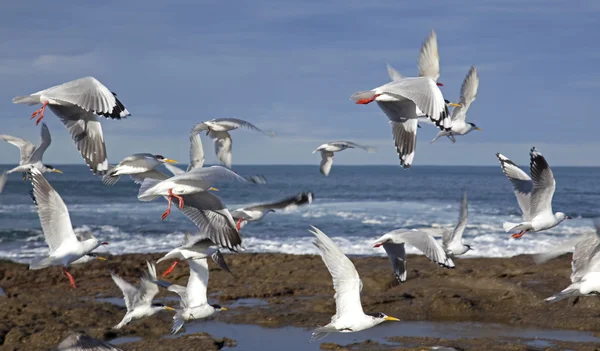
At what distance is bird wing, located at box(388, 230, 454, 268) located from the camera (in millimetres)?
9141

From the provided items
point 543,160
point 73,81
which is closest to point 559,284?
point 543,160

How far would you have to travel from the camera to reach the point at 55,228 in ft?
28.2

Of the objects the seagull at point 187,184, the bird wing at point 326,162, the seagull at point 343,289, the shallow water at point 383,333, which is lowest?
the shallow water at point 383,333

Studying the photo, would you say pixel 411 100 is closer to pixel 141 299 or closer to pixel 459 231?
pixel 459 231

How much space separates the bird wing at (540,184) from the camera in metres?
9.48

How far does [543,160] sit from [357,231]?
1754 cm

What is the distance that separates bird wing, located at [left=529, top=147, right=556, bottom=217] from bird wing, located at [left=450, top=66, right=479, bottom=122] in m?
2.24

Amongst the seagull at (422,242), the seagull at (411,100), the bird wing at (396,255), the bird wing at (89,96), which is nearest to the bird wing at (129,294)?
the bird wing at (89,96)

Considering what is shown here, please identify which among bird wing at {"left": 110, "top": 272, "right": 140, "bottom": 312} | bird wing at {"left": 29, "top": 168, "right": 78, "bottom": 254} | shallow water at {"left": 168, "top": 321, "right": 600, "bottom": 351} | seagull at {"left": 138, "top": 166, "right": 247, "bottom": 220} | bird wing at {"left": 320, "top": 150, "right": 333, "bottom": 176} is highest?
bird wing at {"left": 320, "top": 150, "right": 333, "bottom": 176}

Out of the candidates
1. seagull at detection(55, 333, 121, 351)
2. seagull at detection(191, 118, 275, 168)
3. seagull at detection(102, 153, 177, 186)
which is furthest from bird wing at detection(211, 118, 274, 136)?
seagull at detection(55, 333, 121, 351)

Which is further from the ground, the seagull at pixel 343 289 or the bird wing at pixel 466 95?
the bird wing at pixel 466 95

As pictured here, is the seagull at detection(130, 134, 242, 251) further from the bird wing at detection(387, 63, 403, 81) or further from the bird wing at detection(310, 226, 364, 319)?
the bird wing at detection(387, 63, 403, 81)

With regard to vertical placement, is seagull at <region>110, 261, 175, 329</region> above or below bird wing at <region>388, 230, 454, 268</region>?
below

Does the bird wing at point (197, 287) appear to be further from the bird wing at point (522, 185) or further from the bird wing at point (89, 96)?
the bird wing at point (522, 185)
